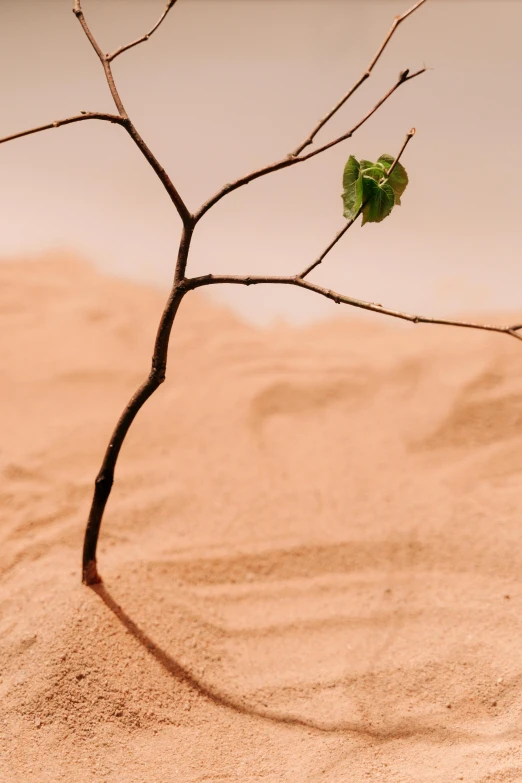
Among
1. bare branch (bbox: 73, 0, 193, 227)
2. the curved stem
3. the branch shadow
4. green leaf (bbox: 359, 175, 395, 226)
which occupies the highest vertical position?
bare branch (bbox: 73, 0, 193, 227)

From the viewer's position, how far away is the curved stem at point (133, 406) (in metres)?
1.04

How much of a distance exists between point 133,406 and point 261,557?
523mm

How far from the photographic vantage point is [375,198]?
870 millimetres

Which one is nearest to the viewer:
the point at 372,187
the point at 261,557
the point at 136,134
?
the point at 372,187

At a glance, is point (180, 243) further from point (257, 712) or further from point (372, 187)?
point (257, 712)

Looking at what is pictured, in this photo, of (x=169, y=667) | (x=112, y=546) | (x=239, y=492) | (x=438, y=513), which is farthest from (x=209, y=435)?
(x=169, y=667)

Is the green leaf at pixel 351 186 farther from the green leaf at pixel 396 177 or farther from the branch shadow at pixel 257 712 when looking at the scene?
the branch shadow at pixel 257 712

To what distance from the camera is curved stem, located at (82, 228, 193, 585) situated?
1041 mm

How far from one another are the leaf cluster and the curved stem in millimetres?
263

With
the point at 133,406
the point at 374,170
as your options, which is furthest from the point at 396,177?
the point at 133,406

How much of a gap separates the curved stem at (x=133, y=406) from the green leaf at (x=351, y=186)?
254mm

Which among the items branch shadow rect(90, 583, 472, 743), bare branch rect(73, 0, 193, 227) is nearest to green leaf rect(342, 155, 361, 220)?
bare branch rect(73, 0, 193, 227)

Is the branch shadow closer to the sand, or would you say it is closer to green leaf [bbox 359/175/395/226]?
the sand

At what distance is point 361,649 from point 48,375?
4.21ft
